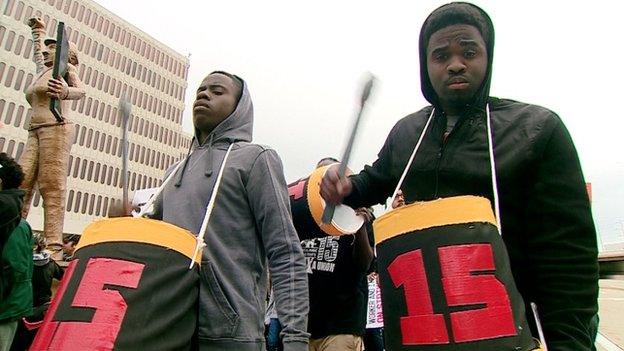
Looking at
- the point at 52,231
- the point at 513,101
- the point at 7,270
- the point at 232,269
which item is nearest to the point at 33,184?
the point at 52,231

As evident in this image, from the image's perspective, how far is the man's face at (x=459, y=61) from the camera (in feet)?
5.11

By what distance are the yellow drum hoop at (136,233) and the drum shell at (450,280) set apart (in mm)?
724

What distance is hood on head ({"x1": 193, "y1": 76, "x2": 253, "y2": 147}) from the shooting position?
8.14ft

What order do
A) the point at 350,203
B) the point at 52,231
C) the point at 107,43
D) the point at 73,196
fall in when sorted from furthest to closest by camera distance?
Answer: the point at 107,43, the point at 73,196, the point at 52,231, the point at 350,203

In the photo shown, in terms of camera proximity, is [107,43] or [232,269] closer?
[232,269]

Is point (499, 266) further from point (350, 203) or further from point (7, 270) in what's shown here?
point (7, 270)

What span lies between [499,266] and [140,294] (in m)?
1.07

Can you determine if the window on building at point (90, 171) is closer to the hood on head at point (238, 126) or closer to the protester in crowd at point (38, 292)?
the protester in crowd at point (38, 292)

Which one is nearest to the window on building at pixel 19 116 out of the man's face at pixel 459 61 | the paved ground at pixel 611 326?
the paved ground at pixel 611 326

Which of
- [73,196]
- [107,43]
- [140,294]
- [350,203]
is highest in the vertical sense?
[107,43]

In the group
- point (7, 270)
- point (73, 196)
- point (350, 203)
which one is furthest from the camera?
point (73, 196)

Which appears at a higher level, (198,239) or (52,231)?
(52,231)

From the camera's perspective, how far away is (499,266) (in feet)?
3.76

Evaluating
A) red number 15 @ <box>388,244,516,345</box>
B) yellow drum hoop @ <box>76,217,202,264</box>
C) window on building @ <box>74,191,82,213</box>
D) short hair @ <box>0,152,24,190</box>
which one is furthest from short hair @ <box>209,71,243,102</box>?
window on building @ <box>74,191,82,213</box>
